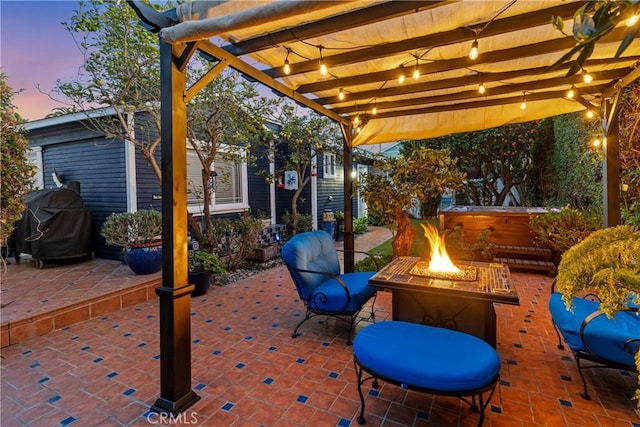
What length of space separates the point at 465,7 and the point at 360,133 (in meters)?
2.93

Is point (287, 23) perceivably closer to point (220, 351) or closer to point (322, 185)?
point (220, 351)

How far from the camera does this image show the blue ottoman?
1.89m

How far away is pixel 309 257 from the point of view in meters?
3.68

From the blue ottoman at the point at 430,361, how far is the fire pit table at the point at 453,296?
1.34ft

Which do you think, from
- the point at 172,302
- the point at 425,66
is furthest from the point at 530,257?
the point at 172,302

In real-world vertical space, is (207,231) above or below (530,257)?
above

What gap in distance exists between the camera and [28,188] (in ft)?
12.7

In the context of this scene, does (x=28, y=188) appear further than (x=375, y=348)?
Yes

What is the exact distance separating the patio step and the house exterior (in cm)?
585

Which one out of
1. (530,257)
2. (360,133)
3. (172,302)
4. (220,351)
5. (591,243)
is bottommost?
(220,351)

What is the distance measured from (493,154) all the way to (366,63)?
32.1 ft

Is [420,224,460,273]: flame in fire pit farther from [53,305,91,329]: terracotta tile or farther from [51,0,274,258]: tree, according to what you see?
[53,305,91,329]: terracotta tile

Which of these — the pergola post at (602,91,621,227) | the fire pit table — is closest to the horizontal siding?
the fire pit table

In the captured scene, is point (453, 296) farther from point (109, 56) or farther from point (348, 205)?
point (109, 56)
